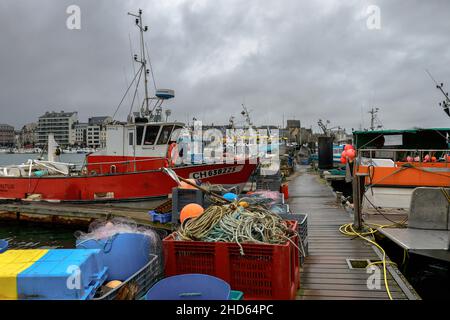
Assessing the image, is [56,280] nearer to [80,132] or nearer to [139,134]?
[139,134]

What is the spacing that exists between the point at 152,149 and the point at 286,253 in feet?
32.0

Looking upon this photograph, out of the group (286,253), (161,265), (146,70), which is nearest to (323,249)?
(286,253)

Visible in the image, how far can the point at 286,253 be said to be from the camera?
138 inches

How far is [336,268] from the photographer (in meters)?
5.12

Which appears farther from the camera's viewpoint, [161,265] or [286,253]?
[161,265]

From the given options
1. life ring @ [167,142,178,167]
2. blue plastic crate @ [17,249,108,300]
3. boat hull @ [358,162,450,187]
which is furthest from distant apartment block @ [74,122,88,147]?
blue plastic crate @ [17,249,108,300]

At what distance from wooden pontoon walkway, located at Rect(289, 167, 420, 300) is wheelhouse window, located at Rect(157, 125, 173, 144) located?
573cm

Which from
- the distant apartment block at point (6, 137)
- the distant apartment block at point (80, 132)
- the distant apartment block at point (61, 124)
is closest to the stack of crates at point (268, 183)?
the distant apartment block at point (61, 124)

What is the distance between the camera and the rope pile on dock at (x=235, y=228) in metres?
3.73

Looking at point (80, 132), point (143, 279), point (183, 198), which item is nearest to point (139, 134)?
point (183, 198)

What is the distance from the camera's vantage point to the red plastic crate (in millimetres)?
3496

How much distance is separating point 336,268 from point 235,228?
2092mm

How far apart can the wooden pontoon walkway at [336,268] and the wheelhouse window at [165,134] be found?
573cm
